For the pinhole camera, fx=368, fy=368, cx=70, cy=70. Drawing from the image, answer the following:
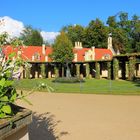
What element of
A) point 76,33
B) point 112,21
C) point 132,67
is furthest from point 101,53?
point 132,67

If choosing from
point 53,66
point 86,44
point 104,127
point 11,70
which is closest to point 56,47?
point 53,66

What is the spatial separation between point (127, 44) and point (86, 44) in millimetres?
9312

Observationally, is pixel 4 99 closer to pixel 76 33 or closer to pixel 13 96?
pixel 13 96

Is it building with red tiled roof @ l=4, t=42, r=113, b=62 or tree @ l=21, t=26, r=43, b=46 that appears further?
tree @ l=21, t=26, r=43, b=46

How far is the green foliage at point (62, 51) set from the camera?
55.3 meters

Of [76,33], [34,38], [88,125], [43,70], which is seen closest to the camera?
[88,125]

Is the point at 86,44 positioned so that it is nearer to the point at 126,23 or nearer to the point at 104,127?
the point at 126,23

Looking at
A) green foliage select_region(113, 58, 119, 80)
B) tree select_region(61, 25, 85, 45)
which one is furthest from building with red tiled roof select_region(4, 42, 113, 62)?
green foliage select_region(113, 58, 119, 80)

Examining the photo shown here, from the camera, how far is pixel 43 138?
8141mm

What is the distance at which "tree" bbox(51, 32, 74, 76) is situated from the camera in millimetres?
55281

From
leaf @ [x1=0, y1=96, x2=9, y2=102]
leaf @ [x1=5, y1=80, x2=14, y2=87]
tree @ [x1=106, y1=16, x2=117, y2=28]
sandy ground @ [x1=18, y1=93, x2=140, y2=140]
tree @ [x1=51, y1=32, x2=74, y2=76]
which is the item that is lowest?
sandy ground @ [x1=18, y1=93, x2=140, y2=140]

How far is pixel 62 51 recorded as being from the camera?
55.3m

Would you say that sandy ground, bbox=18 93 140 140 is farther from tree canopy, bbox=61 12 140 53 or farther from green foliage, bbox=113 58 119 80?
tree canopy, bbox=61 12 140 53

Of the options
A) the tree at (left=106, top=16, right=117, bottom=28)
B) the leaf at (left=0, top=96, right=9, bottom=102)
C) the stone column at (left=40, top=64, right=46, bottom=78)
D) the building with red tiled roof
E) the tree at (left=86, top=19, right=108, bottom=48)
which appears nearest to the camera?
the leaf at (left=0, top=96, right=9, bottom=102)
